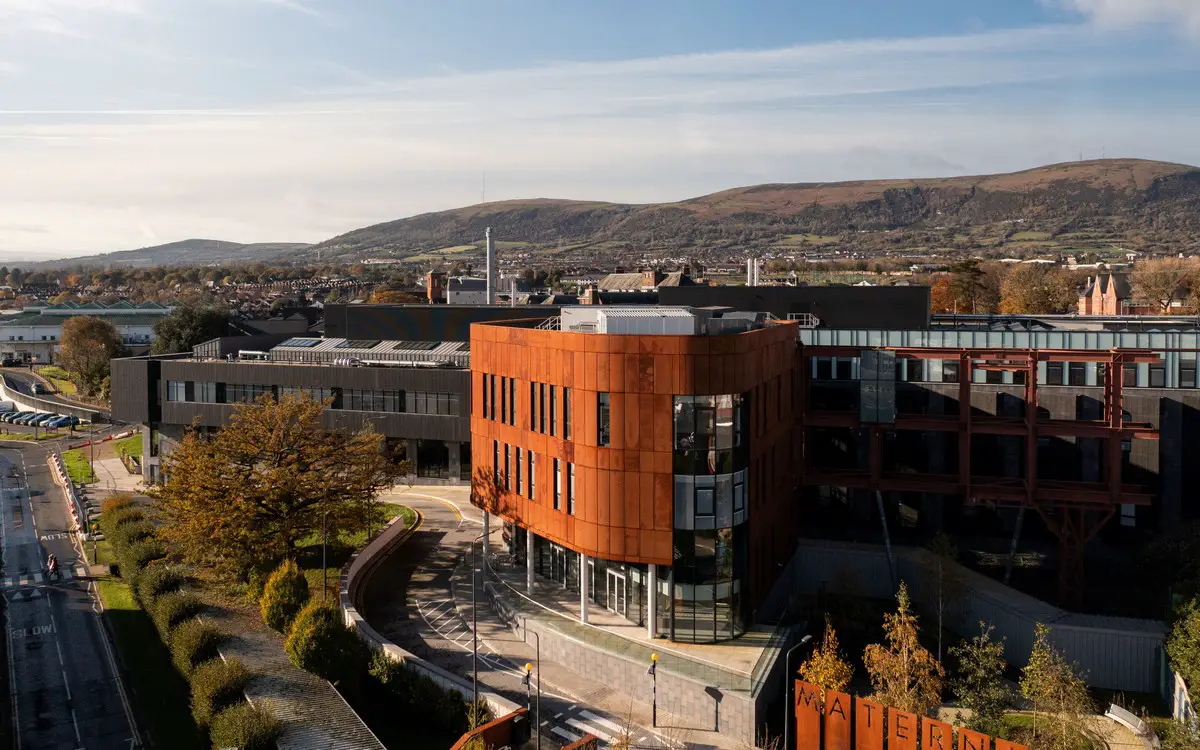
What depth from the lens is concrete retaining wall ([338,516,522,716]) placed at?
33275mm

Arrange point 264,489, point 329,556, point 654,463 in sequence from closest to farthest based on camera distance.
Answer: point 654,463
point 264,489
point 329,556

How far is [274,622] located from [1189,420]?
45477 mm

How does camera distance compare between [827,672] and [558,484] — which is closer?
[827,672]

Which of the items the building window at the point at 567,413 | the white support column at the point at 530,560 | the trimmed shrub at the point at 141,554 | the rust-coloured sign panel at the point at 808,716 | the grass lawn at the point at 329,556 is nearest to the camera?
the rust-coloured sign panel at the point at 808,716

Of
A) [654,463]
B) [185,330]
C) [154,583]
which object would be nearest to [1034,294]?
[654,463]

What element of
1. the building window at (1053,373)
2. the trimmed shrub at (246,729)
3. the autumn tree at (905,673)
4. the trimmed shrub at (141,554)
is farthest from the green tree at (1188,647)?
the trimmed shrub at (141,554)

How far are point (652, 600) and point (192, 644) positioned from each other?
59.9ft

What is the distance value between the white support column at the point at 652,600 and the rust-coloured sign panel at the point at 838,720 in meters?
7.76

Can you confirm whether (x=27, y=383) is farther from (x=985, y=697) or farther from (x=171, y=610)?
(x=985, y=697)

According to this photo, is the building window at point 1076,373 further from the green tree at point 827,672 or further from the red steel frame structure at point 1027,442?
the green tree at point 827,672

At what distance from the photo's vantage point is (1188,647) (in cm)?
3244

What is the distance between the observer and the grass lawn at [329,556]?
46.8 m

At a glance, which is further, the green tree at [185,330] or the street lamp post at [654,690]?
the green tree at [185,330]

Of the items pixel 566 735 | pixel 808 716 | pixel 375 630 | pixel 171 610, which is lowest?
pixel 566 735
